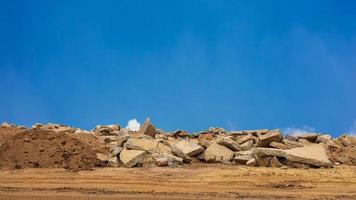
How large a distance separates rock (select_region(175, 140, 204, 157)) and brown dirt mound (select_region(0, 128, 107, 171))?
274 cm

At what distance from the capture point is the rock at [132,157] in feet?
55.7

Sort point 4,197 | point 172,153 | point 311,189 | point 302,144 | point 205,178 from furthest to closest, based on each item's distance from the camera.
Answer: point 302,144, point 172,153, point 205,178, point 311,189, point 4,197

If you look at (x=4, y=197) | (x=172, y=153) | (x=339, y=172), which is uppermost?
(x=172, y=153)

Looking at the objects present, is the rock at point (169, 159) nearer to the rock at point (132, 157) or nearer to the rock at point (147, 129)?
the rock at point (132, 157)

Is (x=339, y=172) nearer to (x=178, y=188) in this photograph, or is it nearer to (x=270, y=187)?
(x=270, y=187)

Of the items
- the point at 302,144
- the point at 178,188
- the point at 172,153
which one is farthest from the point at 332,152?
the point at 178,188

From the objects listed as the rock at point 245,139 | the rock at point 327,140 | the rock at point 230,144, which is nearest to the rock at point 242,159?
the rock at point 230,144

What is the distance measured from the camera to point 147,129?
2064cm

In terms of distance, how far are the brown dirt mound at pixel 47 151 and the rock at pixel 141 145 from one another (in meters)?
1.15

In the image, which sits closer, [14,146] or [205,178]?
[205,178]

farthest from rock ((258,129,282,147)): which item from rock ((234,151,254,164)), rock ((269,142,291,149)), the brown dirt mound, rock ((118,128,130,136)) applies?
rock ((118,128,130,136))

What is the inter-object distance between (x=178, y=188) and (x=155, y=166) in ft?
10.4

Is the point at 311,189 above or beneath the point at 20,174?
beneath

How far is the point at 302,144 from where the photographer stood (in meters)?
19.7
